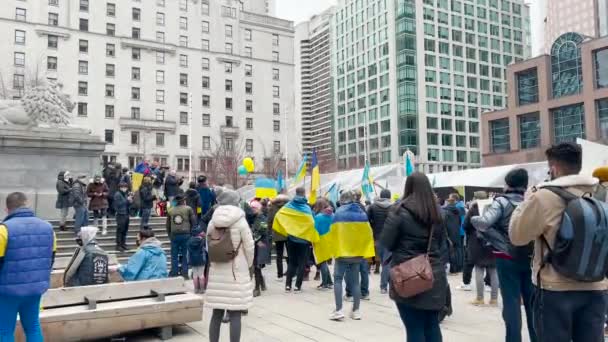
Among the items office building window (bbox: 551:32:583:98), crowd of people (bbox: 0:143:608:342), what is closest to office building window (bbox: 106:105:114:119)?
office building window (bbox: 551:32:583:98)

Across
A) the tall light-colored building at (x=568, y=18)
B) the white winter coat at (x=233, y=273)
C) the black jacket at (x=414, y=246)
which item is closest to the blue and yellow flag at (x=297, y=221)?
the white winter coat at (x=233, y=273)

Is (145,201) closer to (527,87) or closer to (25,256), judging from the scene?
(25,256)

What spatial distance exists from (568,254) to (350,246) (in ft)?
14.7

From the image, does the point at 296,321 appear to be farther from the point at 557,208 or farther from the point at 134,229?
the point at 134,229

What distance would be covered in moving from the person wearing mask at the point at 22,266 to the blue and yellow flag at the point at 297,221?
5.48 m

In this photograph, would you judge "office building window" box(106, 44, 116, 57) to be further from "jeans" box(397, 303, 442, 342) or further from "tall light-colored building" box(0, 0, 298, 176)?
"jeans" box(397, 303, 442, 342)

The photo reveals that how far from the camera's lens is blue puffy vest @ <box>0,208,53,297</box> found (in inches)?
184

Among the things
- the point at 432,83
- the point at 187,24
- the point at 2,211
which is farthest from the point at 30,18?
the point at 432,83

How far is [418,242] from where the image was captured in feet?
14.3

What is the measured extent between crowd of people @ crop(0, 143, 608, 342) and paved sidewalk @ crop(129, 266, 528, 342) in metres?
0.33

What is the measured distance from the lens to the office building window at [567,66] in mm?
59094

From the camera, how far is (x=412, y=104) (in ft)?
321

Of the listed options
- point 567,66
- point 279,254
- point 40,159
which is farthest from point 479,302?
point 567,66

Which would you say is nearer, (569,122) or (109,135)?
(569,122)
